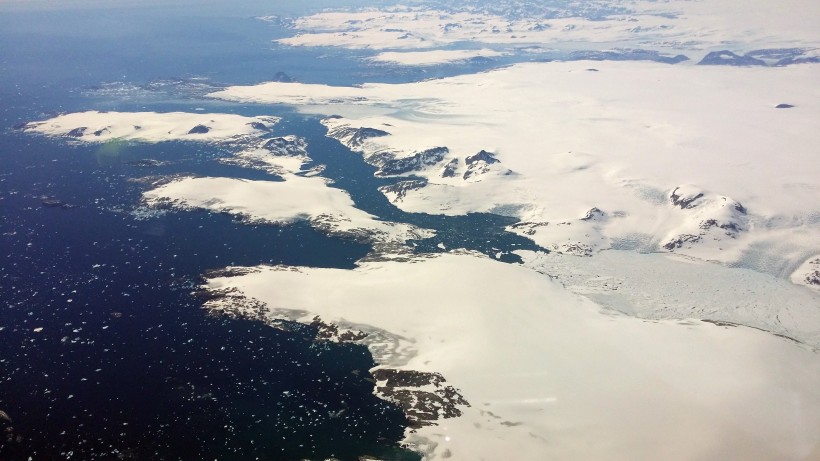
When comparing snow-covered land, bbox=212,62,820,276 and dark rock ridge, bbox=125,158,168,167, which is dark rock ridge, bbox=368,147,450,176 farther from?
dark rock ridge, bbox=125,158,168,167

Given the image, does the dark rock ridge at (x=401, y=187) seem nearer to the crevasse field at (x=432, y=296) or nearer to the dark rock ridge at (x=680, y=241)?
the crevasse field at (x=432, y=296)

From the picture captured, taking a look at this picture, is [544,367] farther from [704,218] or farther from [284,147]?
[284,147]

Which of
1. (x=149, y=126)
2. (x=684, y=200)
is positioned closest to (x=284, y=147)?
(x=149, y=126)

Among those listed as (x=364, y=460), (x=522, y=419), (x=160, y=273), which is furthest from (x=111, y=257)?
(x=522, y=419)

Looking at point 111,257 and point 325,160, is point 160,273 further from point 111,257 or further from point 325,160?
point 325,160

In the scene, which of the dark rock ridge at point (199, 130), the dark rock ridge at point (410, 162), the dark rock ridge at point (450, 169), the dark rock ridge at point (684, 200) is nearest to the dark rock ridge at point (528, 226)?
the dark rock ridge at point (450, 169)

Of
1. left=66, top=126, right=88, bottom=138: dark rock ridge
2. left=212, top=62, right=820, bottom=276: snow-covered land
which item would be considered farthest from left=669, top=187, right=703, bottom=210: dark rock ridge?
left=66, top=126, right=88, bottom=138: dark rock ridge
